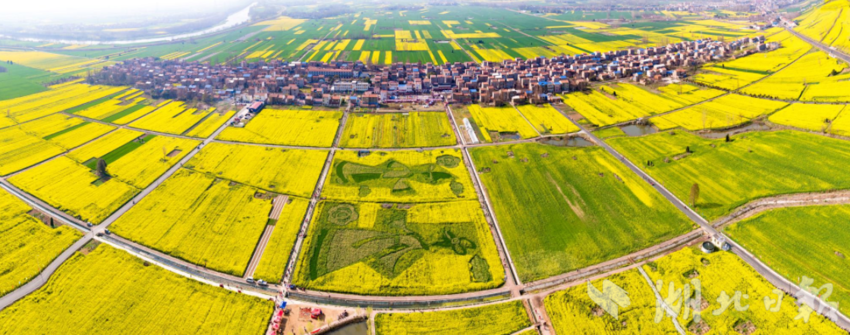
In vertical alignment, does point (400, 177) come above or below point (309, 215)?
above

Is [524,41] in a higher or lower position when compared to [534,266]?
higher

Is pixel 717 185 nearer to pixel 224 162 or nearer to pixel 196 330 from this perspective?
pixel 196 330

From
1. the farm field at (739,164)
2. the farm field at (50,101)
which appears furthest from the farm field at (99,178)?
the farm field at (739,164)

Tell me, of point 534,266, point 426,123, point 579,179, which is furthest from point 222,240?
point 579,179

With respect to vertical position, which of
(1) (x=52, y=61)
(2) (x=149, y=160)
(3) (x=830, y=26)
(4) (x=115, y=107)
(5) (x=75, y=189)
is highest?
(3) (x=830, y=26)

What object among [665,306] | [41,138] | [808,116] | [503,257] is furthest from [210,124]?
[808,116]

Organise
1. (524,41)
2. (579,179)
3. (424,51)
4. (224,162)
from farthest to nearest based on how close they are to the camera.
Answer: (524,41)
(424,51)
(224,162)
(579,179)

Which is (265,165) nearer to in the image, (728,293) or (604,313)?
(604,313)
